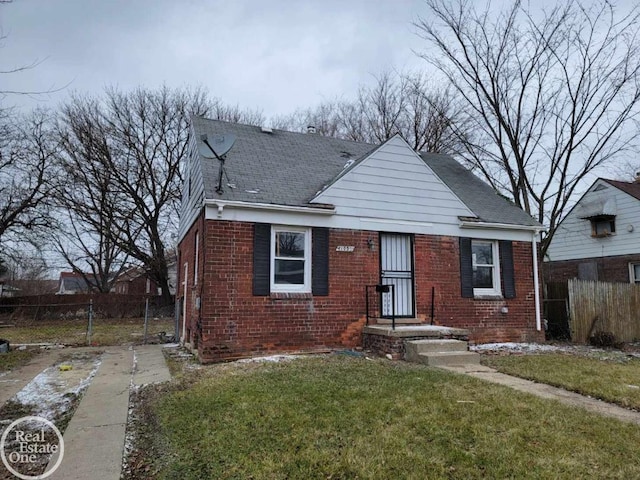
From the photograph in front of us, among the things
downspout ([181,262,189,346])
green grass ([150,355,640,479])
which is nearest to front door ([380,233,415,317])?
green grass ([150,355,640,479])

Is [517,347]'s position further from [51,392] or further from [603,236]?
[603,236]

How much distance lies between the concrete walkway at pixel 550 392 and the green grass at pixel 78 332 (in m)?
9.38

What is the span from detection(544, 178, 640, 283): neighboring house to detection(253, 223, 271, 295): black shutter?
50.3ft

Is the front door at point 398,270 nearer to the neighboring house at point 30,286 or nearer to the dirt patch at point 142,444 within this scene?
the dirt patch at point 142,444

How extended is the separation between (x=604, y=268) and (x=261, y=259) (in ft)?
52.4

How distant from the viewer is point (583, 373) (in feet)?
22.1

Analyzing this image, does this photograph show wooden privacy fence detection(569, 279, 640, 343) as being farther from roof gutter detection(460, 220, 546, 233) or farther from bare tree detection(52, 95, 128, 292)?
bare tree detection(52, 95, 128, 292)

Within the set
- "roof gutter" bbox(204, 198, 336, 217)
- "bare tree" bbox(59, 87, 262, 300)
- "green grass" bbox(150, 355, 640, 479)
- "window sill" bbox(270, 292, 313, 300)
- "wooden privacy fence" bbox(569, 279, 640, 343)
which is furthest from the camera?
"bare tree" bbox(59, 87, 262, 300)

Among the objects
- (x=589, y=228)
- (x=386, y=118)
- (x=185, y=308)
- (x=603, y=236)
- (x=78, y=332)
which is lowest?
(x=78, y=332)

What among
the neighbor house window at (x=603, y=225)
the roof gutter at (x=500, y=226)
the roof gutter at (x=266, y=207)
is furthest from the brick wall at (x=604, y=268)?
the roof gutter at (x=266, y=207)

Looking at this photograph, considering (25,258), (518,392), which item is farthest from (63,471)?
(25,258)

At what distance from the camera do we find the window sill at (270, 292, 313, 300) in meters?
8.53

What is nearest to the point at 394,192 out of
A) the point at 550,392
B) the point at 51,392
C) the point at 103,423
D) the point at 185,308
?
the point at 550,392

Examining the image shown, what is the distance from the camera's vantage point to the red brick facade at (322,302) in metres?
8.09
